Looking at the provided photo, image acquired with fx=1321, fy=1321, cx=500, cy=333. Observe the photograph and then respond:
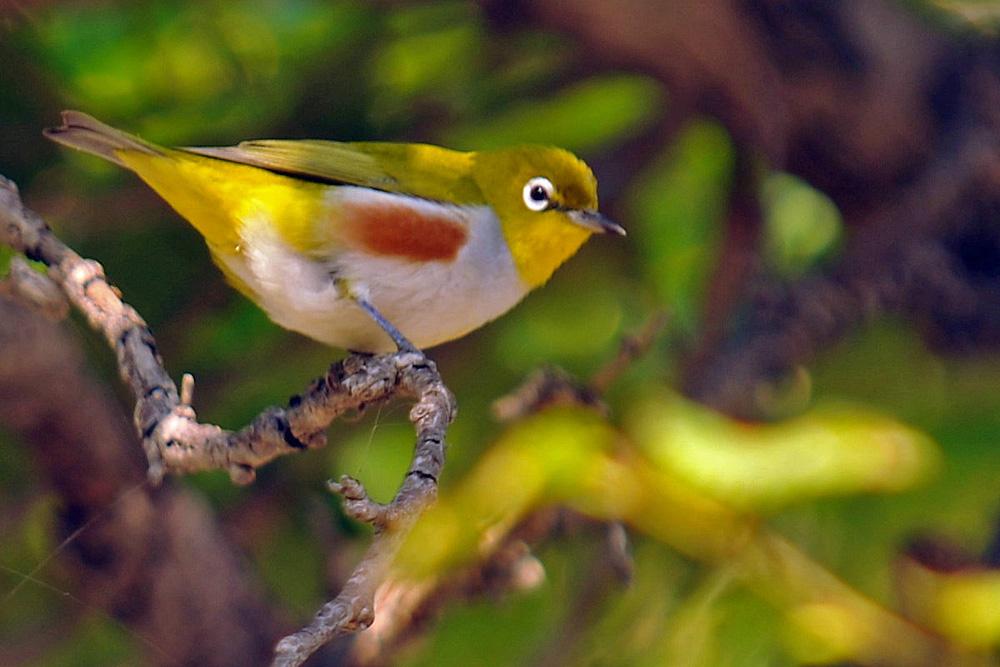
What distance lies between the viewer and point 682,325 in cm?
349

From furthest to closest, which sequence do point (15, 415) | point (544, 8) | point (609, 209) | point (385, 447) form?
point (609, 209) < point (544, 8) < point (385, 447) < point (15, 415)

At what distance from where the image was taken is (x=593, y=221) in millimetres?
2461

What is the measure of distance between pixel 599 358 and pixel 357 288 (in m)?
1.20

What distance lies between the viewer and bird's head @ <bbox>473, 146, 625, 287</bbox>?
7.97 ft

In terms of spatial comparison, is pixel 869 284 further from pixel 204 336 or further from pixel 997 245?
pixel 204 336

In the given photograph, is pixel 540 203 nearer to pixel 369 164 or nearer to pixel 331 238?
pixel 369 164

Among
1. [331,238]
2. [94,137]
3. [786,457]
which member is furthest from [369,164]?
[786,457]

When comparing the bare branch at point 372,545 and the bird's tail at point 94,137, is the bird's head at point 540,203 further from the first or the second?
the bare branch at point 372,545

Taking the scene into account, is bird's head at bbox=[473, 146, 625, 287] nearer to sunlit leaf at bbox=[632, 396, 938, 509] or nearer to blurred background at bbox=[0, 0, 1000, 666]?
blurred background at bbox=[0, 0, 1000, 666]

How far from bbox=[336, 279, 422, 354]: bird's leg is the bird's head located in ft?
1.09

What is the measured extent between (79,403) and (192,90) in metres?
0.85

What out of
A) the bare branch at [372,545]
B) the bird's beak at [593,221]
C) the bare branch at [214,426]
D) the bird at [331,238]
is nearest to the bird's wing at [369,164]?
the bird at [331,238]

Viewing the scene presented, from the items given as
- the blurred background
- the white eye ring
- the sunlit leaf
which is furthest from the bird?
the sunlit leaf

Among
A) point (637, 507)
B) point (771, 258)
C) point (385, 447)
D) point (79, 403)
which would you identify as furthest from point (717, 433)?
point (79, 403)
